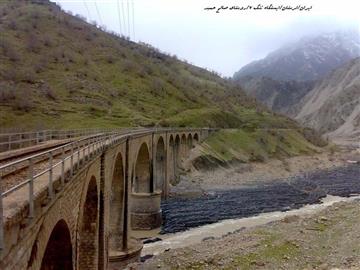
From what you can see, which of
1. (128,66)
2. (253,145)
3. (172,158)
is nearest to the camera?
(172,158)

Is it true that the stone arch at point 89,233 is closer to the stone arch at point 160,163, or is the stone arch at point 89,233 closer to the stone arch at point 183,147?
the stone arch at point 160,163

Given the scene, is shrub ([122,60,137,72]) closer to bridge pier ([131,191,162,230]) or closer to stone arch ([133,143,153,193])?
stone arch ([133,143,153,193])

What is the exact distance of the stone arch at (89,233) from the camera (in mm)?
19609

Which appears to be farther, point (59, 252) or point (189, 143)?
point (189, 143)

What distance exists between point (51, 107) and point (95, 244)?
5548 cm

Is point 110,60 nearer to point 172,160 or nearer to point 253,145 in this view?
point 253,145

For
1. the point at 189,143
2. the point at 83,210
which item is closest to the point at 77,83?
the point at 189,143

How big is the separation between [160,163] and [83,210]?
37.0 m

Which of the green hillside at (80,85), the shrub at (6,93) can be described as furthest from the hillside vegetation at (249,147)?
the shrub at (6,93)

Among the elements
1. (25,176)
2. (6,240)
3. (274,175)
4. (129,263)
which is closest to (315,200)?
(274,175)

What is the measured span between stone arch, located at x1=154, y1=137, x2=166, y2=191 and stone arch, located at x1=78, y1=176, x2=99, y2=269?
33.9 m

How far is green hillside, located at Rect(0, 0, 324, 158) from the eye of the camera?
71000 millimetres

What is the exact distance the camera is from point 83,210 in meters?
18.4

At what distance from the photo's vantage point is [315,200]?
179 feet
